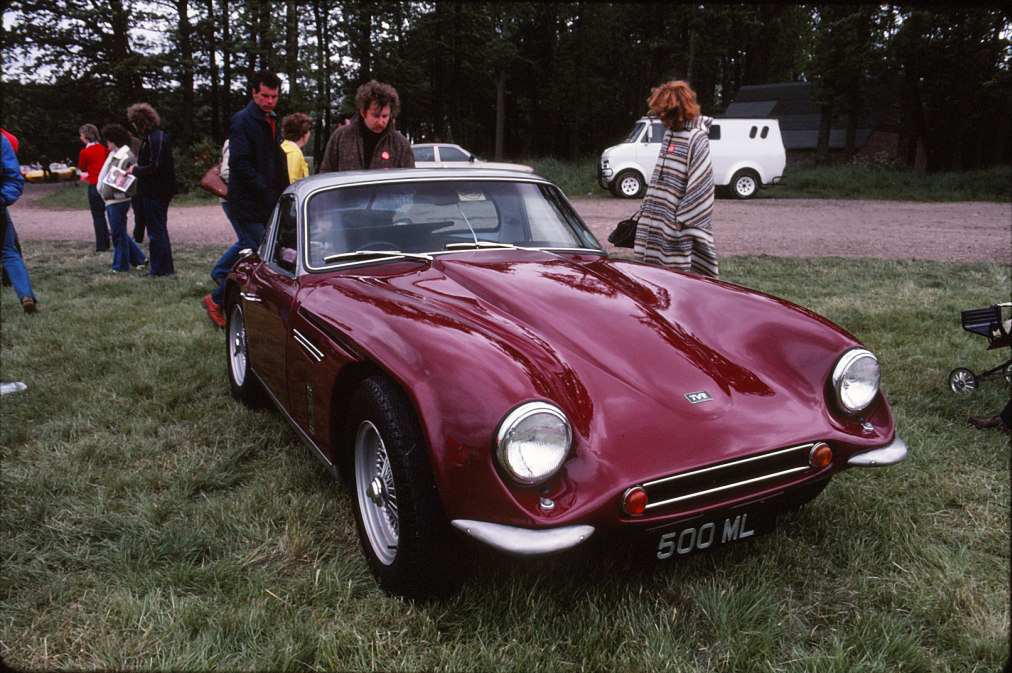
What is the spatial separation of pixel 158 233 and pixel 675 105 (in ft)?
19.8

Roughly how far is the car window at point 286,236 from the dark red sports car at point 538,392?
0.14 feet

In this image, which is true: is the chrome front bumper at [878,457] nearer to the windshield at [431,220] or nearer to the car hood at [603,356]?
the car hood at [603,356]

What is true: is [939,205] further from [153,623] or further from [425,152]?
[153,623]

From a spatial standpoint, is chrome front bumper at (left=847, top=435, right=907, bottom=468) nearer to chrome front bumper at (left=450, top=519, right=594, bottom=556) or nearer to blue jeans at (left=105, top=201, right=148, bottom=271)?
chrome front bumper at (left=450, top=519, right=594, bottom=556)

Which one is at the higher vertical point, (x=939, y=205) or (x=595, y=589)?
(x=939, y=205)

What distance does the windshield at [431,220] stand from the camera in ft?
9.98

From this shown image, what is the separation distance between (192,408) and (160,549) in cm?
161

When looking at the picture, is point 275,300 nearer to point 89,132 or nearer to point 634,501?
point 634,501

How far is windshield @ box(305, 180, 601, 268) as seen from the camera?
3.04m

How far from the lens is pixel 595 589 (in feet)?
6.89

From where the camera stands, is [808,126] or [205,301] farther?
[808,126]

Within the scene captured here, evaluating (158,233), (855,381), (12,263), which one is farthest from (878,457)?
(158,233)

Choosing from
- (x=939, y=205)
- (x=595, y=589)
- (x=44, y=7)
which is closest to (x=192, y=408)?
(x=595, y=589)

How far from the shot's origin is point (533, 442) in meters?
1.75
